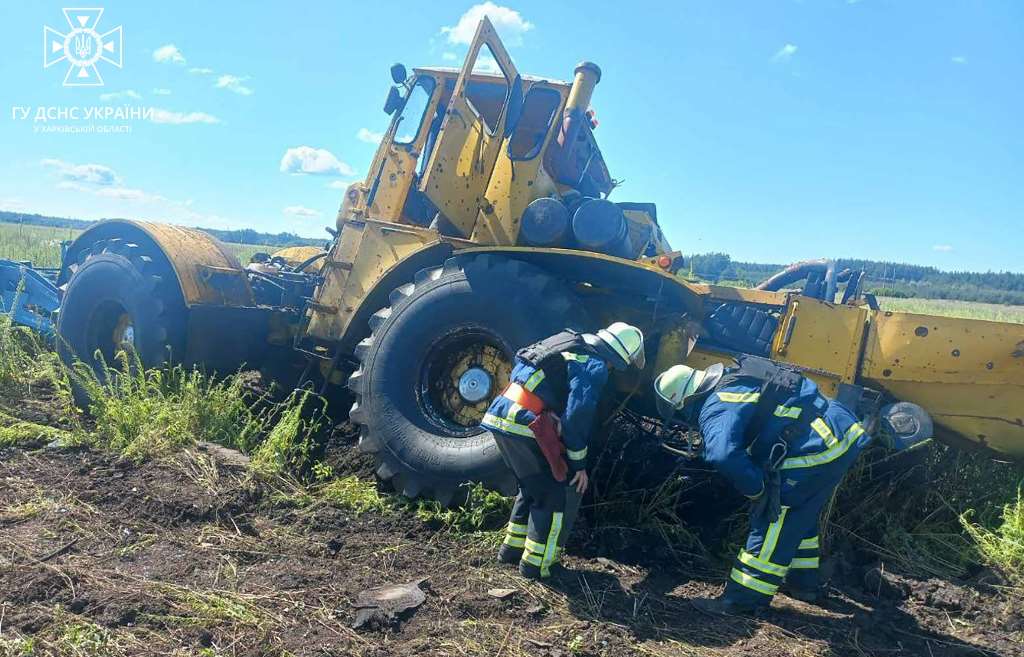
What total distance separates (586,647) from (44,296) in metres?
6.60

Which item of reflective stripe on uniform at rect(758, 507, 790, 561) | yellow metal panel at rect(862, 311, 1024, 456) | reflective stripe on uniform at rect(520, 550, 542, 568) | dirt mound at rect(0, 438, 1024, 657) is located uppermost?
yellow metal panel at rect(862, 311, 1024, 456)

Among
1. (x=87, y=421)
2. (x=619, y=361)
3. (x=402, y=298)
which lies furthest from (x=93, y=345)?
(x=619, y=361)

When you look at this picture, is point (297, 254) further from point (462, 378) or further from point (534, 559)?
point (534, 559)

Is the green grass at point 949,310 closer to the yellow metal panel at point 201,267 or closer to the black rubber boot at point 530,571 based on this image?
the black rubber boot at point 530,571

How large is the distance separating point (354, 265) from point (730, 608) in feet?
11.1

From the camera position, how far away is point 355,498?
425 cm

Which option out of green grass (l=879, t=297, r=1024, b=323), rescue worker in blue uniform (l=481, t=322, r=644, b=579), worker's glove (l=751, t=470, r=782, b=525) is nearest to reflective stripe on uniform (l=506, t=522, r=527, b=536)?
rescue worker in blue uniform (l=481, t=322, r=644, b=579)

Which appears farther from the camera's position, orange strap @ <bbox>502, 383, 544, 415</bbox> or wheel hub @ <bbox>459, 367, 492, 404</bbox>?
wheel hub @ <bbox>459, 367, 492, 404</bbox>

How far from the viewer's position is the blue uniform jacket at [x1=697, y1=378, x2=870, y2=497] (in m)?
3.32

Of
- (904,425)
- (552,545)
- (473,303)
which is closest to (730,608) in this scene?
(552,545)

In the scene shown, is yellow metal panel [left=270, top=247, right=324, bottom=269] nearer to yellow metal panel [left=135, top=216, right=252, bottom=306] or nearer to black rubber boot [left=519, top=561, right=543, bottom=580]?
yellow metal panel [left=135, top=216, right=252, bottom=306]

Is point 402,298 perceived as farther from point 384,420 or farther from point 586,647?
point 586,647

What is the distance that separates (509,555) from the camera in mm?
3740

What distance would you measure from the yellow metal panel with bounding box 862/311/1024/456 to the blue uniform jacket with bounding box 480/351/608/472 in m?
1.83
